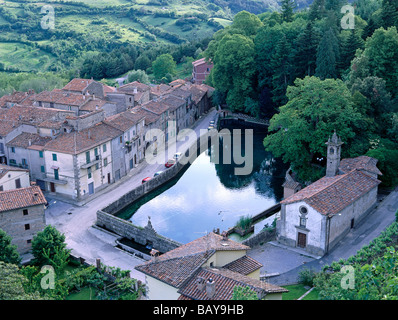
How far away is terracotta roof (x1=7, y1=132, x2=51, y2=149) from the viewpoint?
4909 centimetres

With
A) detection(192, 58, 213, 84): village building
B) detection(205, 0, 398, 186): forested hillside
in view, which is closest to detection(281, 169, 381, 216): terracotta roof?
detection(205, 0, 398, 186): forested hillside

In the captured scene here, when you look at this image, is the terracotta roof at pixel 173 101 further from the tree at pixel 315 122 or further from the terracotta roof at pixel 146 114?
the tree at pixel 315 122

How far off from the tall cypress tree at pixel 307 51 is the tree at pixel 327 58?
341cm

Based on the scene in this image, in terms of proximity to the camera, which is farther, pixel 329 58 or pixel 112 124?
pixel 329 58

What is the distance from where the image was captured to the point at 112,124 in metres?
53.3

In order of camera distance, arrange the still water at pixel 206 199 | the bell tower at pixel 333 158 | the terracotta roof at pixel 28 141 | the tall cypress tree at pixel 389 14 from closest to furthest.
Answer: the bell tower at pixel 333 158 < the still water at pixel 206 199 < the terracotta roof at pixel 28 141 < the tall cypress tree at pixel 389 14

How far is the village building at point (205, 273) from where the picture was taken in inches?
918

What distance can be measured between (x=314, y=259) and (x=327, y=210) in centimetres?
370

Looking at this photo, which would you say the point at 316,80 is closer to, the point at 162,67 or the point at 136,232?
the point at 136,232

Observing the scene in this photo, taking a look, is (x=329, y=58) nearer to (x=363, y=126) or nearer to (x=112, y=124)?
(x=363, y=126)

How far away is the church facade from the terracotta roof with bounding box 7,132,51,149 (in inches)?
1036

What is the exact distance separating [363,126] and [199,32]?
117 m

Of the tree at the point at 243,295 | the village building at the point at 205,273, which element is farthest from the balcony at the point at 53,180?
the tree at the point at 243,295
